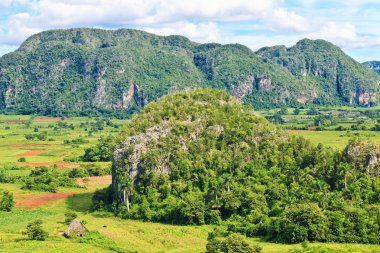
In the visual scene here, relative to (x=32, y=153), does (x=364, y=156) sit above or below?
above

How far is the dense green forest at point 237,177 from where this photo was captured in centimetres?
5356

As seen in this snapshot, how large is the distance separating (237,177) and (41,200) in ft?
93.4

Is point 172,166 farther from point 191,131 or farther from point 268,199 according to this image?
point 268,199

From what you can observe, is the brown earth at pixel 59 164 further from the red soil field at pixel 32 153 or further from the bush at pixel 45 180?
the red soil field at pixel 32 153

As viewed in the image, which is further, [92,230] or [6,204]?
[6,204]

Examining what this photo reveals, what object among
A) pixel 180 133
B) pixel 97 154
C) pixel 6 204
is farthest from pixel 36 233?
pixel 97 154

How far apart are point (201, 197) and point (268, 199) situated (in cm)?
825

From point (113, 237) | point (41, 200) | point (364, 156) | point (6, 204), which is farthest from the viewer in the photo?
point (41, 200)

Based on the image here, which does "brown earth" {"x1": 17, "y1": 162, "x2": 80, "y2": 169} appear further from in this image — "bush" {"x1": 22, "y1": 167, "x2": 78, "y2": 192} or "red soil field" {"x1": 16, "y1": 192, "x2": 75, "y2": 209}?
"red soil field" {"x1": 16, "y1": 192, "x2": 75, "y2": 209}

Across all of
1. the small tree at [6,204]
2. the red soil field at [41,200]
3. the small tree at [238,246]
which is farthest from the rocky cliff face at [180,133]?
the small tree at [238,246]

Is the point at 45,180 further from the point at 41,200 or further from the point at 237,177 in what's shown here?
the point at 237,177

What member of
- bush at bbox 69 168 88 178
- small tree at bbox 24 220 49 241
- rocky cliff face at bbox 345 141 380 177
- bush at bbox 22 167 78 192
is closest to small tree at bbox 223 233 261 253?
small tree at bbox 24 220 49 241

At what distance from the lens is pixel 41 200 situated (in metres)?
73.8

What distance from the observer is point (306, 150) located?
70188 millimetres
